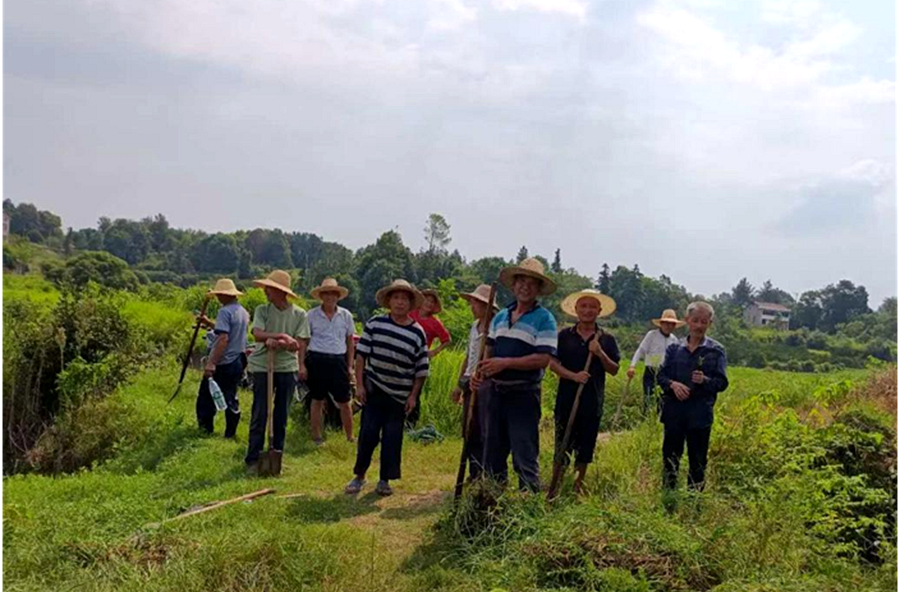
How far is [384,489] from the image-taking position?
5695mm

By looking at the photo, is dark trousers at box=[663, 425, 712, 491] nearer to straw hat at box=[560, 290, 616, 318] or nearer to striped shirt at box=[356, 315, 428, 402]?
straw hat at box=[560, 290, 616, 318]

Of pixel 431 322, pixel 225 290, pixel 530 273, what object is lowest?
pixel 431 322

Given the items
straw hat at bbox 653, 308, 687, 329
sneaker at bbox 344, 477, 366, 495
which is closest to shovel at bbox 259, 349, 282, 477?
sneaker at bbox 344, 477, 366, 495

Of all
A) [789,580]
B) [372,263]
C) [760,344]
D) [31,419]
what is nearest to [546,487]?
[789,580]

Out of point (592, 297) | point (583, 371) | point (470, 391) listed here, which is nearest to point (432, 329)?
point (470, 391)

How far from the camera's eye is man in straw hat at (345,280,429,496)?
5.60m

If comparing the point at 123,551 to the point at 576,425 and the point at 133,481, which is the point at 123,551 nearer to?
the point at 133,481

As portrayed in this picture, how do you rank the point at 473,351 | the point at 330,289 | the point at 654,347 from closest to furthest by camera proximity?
1. the point at 473,351
2. the point at 330,289
3. the point at 654,347

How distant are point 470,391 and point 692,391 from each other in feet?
5.37

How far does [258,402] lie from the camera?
20.1ft

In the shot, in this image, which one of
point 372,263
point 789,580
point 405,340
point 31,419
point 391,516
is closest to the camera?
point 789,580

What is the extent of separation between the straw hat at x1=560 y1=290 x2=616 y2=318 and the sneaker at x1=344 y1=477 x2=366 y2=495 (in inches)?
85.4

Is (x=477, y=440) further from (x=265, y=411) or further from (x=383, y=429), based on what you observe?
(x=265, y=411)

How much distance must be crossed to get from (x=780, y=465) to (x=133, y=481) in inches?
209
